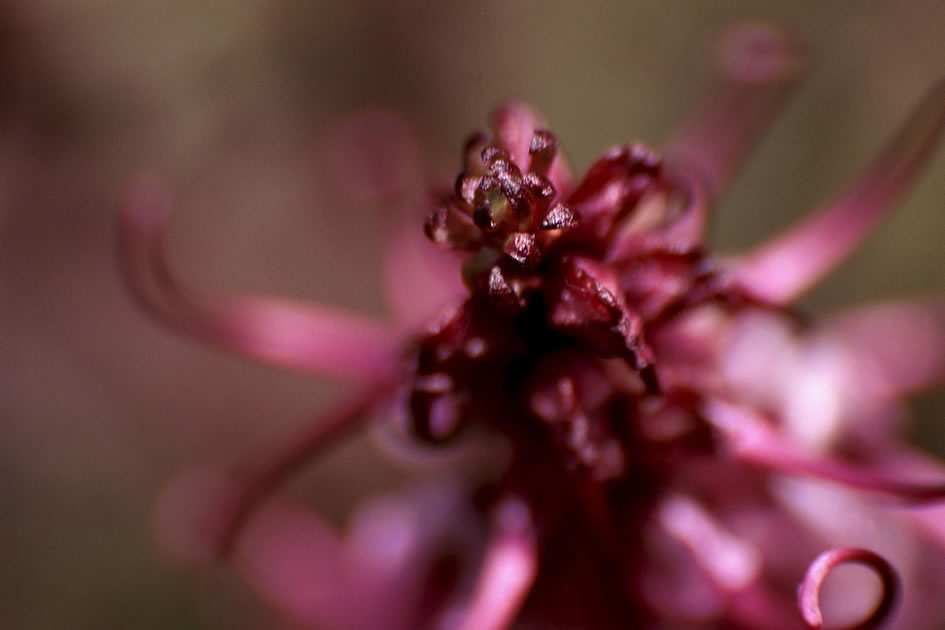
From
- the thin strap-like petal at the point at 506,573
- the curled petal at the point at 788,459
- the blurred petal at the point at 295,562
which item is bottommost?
the thin strap-like petal at the point at 506,573

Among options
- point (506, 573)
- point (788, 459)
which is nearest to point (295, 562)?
point (506, 573)

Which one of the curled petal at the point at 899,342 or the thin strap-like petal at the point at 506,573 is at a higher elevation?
the curled petal at the point at 899,342

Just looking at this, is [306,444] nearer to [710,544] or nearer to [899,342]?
[710,544]

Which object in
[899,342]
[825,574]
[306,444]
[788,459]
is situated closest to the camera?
[825,574]

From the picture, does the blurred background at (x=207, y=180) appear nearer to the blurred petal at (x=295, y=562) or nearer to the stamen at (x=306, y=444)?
the blurred petal at (x=295, y=562)

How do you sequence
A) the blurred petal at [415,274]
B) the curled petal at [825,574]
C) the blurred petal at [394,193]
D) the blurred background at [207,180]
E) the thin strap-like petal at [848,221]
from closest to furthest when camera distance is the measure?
1. the curled petal at [825,574]
2. the thin strap-like petal at [848,221]
3. the blurred petal at [415,274]
4. the blurred petal at [394,193]
5. the blurred background at [207,180]

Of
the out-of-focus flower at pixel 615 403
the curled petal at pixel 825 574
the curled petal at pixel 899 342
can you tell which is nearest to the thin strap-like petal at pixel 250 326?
the out-of-focus flower at pixel 615 403

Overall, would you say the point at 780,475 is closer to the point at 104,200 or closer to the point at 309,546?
the point at 309,546
